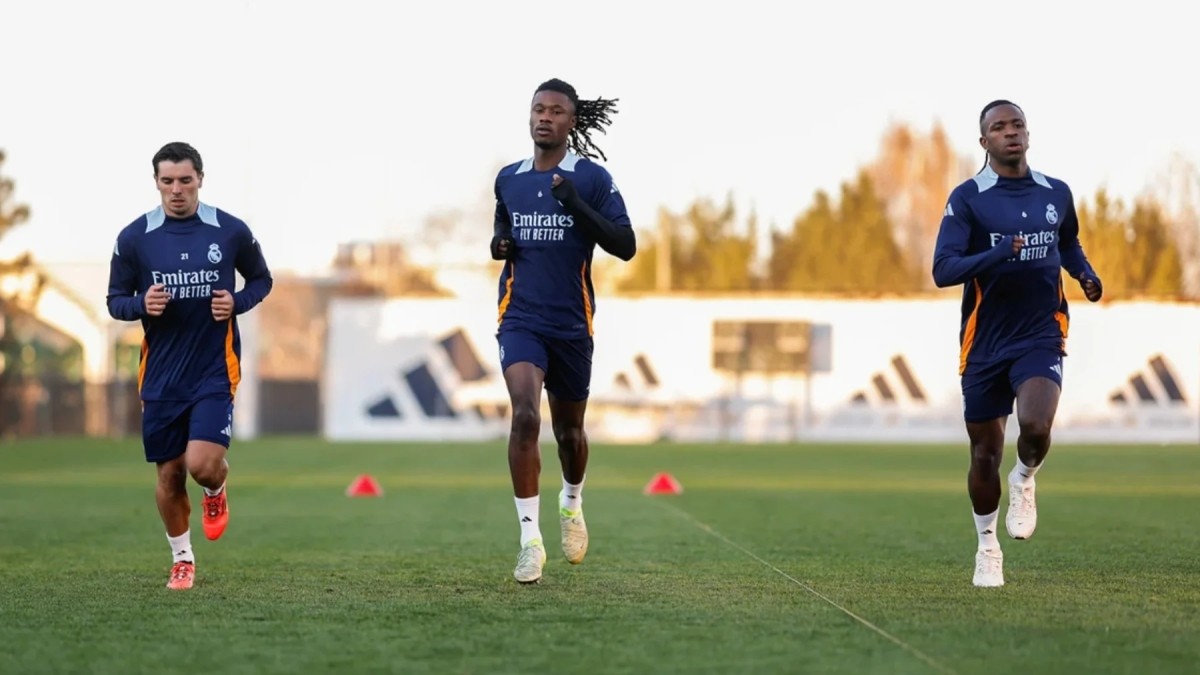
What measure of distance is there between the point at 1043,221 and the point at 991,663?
3.14 metres

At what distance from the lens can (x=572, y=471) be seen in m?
9.29

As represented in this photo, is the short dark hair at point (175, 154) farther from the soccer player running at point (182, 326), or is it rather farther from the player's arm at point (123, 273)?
the player's arm at point (123, 273)

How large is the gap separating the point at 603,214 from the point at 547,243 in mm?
312

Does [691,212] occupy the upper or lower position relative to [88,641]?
upper

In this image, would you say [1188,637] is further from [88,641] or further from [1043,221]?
[88,641]

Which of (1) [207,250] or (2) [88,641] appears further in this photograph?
(1) [207,250]

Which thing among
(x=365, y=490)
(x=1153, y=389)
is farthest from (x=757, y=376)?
(x=365, y=490)

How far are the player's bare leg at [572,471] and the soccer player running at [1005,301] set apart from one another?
190cm

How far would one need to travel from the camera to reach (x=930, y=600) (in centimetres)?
797

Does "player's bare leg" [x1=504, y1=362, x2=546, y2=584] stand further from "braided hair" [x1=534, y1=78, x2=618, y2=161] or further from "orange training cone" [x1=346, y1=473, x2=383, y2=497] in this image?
"orange training cone" [x1=346, y1=473, x2=383, y2=497]

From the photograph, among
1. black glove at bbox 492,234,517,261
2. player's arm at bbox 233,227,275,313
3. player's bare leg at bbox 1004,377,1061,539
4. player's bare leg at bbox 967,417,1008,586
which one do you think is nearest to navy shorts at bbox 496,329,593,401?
black glove at bbox 492,234,517,261

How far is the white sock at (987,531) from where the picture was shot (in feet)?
28.1

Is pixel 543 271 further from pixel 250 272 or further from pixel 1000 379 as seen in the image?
pixel 1000 379

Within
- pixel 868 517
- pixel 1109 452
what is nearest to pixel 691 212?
pixel 1109 452
